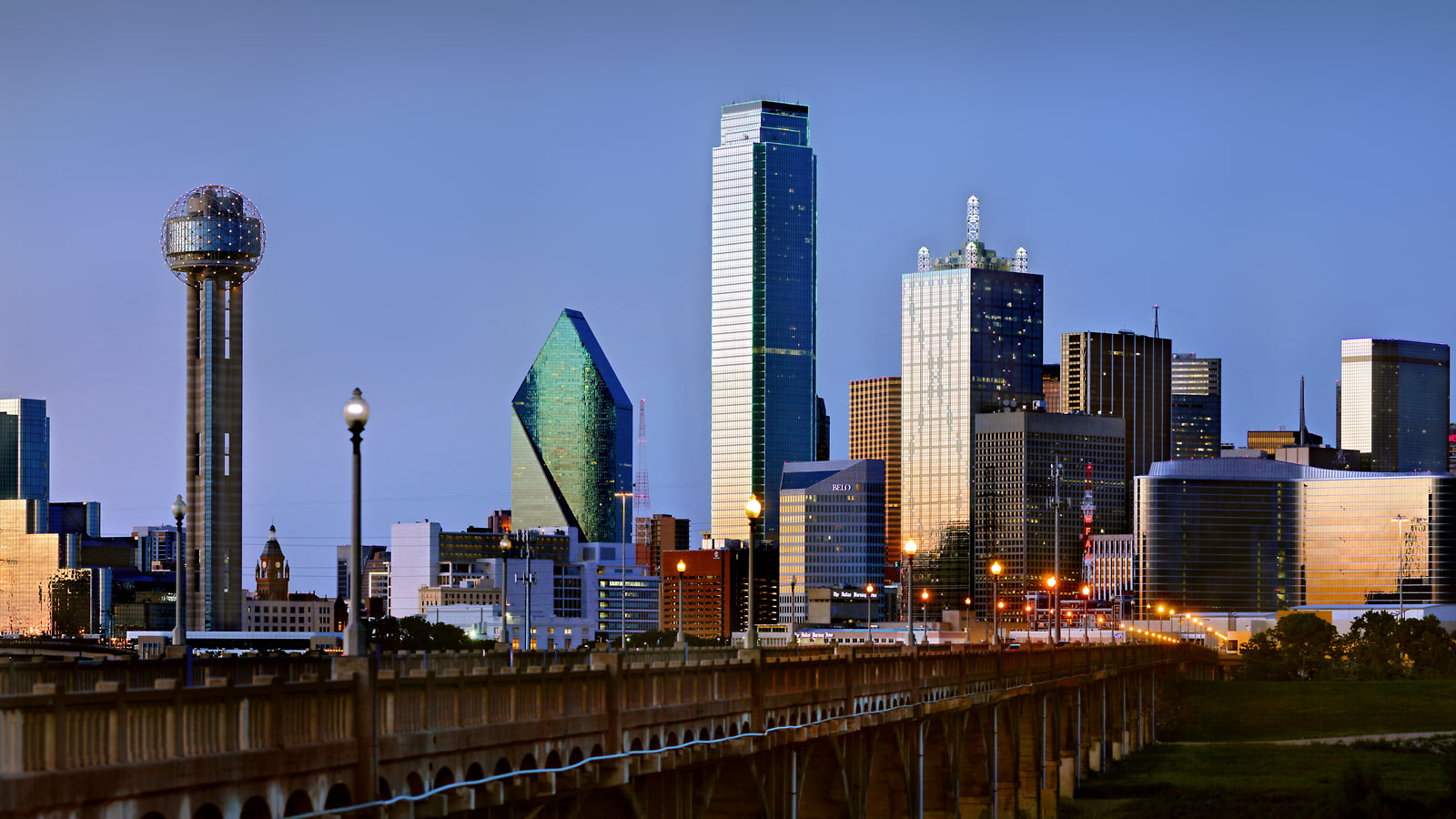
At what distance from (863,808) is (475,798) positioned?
24773mm

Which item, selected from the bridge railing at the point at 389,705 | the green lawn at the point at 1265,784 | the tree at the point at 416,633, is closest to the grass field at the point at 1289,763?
the green lawn at the point at 1265,784

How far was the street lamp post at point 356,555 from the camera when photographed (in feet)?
79.5

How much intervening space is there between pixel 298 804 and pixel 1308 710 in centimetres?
14241

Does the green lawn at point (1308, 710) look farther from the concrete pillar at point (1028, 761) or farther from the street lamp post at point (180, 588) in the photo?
the street lamp post at point (180, 588)

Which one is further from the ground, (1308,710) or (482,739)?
(482,739)

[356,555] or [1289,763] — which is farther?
[1289,763]

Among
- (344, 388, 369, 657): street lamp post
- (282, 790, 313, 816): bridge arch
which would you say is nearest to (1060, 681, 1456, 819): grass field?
(344, 388, 369, 657): street lamp post

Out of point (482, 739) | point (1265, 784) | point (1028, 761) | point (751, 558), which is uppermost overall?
point (751, 558)

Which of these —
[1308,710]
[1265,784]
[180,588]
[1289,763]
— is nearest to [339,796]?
[180,588]

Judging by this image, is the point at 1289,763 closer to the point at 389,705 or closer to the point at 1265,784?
the point at 1265,784

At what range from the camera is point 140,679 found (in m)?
33.1

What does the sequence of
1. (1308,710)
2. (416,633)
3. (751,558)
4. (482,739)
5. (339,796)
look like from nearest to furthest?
(339,796)
(482,739)
(751,558)
(1308,710)
(416,633)

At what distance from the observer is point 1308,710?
15300 cm

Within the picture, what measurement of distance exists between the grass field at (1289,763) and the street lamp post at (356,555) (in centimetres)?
6204
